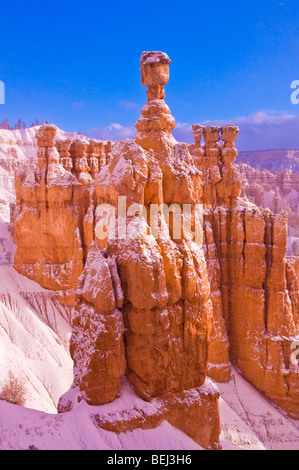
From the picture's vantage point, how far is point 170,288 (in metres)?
12.9

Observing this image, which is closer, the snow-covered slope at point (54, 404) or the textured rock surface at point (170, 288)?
the snow-covered slope at point (54, 404)

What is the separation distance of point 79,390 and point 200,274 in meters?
5.20

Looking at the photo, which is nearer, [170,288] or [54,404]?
[170,288]

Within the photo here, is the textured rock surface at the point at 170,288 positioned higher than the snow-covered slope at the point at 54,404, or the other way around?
the textured rock surface at the point at 170,288

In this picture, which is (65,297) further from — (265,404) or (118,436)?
(118,436)

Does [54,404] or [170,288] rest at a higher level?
[170,288]

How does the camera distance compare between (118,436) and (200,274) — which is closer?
(118,436)

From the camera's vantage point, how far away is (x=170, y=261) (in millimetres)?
12875

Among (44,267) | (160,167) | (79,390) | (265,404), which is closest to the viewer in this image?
(79,390)

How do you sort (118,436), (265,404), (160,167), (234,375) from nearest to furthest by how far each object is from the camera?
(118,436), (160,167), (265,404), (234,375)

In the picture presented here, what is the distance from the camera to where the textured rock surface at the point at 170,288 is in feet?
39.9

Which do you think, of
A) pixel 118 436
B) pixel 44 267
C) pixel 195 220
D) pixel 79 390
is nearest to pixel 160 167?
pixel 195 220

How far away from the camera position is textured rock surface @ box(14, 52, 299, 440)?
12156 mm

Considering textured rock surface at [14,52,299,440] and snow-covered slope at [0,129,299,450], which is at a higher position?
textured rock surface at [14,52,299,440]
